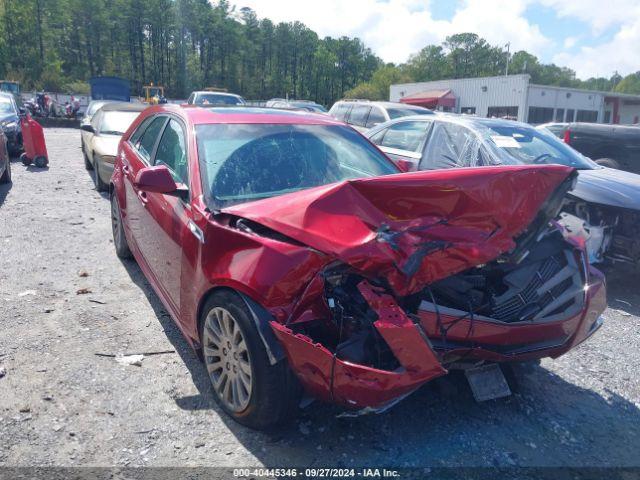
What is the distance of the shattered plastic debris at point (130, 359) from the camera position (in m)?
3.51

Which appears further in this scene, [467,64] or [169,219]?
[467,64]

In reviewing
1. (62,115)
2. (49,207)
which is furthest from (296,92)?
(49,207)

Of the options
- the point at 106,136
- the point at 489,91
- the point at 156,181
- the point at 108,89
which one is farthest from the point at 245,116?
the point at 489,91

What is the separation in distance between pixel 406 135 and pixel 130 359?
500 centimetres

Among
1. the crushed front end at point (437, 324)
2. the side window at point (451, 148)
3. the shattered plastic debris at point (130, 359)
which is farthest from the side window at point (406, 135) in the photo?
the shattered plastic debris at point (130, 359)

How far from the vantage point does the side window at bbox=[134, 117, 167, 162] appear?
4363 mm

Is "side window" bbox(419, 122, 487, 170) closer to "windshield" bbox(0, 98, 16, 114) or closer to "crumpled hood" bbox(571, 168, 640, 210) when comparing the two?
"crumpled hood" bbox(571, 168, 640, 210)

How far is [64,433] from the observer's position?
9.09 ft

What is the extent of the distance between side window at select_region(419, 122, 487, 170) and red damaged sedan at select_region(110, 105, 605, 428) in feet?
10.5

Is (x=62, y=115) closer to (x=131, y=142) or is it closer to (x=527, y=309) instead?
(x=131, y=142)

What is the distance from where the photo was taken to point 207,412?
2977 mm

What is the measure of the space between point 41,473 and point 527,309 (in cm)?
264

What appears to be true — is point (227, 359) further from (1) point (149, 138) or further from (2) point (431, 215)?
(1) point (149, 138)

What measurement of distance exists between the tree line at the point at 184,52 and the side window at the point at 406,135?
175 ft
